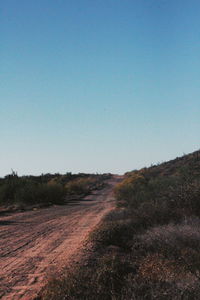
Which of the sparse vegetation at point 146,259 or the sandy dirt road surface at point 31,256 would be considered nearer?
the sparse vegetation at point 146,259

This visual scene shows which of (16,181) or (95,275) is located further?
(16,181)

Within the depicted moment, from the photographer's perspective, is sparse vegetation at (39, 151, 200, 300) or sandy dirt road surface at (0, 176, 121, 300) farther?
sandy dirt road surface at (0, 176, 121, 300)

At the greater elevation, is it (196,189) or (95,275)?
(196,189)

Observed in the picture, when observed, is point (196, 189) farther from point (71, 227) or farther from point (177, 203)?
point (71, 227)

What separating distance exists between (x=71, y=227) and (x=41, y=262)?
867cm

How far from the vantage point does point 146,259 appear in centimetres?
945

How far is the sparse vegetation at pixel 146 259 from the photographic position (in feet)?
20.7

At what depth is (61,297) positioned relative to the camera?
6512 mm

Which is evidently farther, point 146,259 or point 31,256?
point 31,256

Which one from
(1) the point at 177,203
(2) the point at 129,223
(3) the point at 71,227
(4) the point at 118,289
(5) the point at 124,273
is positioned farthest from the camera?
(3) the point at 71,227

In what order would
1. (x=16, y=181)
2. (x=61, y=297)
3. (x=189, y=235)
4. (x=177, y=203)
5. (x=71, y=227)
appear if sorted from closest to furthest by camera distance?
(x=61, y=297), (x=189, y=235), (x=177, y=203), (x=71, y=227), (x=16, y=181)

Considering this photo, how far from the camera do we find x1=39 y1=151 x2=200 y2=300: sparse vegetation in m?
6.32

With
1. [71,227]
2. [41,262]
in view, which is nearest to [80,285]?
[41,262]

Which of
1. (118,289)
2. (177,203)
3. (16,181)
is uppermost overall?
(16,181)
